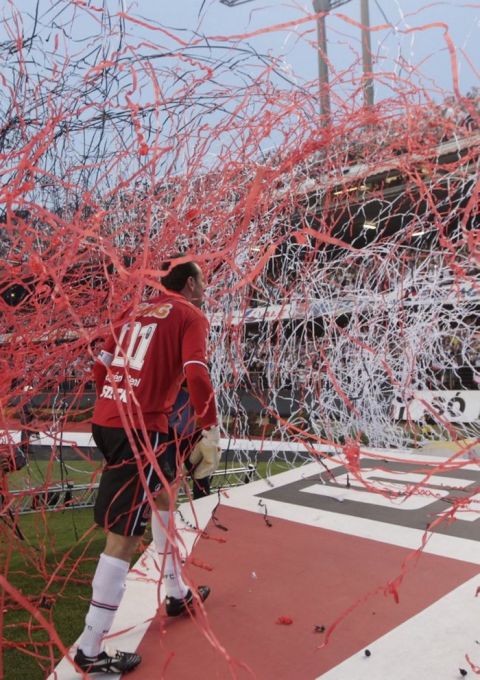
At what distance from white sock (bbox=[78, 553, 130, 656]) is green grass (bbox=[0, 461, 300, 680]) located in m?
0.16

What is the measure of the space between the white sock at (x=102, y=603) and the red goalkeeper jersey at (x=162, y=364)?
0.54 metres

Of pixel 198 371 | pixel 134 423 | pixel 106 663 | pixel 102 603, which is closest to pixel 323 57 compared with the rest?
pixel 198 371

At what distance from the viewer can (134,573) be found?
314 centimetres

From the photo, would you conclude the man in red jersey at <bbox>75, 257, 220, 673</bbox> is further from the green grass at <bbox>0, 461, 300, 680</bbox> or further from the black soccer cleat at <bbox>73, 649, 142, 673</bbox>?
the green grass at <bbox>0, 461, 300, 680</bbox>

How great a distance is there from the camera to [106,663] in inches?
85.0

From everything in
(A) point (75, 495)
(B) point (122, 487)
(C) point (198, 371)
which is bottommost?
(A) point (75, 495)

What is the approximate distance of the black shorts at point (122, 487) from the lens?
2.19 metres

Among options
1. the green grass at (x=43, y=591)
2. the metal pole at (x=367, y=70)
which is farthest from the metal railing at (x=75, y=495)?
the metal pole at (x=367, y=70)

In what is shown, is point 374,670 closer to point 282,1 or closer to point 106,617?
point 106,617

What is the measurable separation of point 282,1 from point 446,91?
73 centimetres

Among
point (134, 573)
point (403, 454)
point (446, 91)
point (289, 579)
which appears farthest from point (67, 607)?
point (403, 454)

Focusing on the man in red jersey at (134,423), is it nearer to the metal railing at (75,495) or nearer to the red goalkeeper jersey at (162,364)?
the red goalkeeper jersey at (162,364)

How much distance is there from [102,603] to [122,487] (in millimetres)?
438

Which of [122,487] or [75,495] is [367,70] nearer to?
[122,487]
